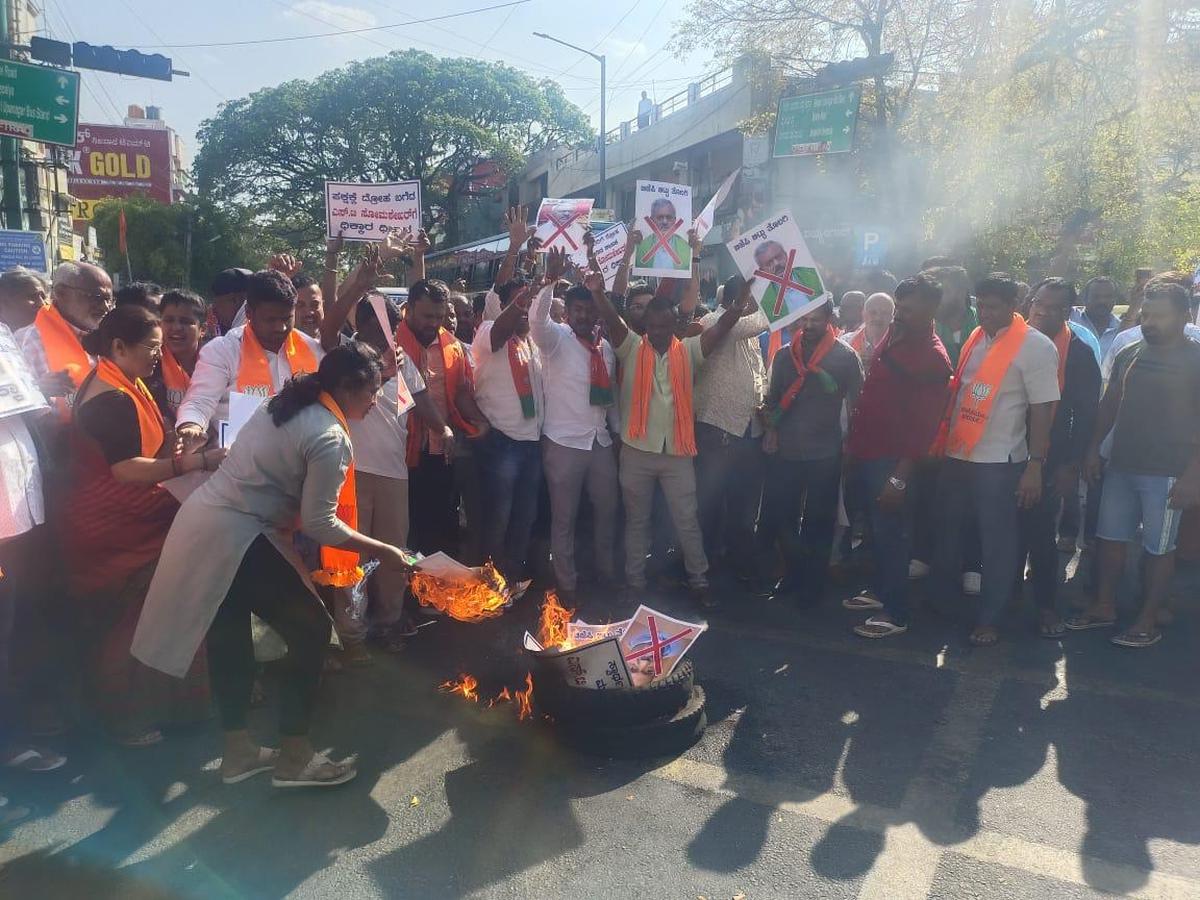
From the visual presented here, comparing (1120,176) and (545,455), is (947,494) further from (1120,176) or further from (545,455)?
(1120,176)

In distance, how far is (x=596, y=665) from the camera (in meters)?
4.00

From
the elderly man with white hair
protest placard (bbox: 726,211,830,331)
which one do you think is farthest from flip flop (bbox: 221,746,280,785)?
the elderly man with white hair

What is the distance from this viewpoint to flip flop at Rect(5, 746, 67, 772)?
3.73 metres

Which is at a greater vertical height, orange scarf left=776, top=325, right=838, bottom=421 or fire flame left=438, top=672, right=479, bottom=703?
orange scarf left=776, top=325, right=838, bottom=421

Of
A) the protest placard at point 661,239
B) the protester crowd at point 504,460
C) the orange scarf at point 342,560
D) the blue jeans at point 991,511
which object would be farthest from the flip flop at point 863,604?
the orange scarf at point 342,560

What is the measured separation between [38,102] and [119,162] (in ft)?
119

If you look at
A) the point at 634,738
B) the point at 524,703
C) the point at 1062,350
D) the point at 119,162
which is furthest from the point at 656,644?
the point at 119,162

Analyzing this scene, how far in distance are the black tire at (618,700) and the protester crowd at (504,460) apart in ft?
3.03

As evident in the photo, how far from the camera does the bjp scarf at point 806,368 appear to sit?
5727 mm

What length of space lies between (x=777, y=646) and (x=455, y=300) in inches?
138

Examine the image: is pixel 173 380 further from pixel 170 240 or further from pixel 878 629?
pixel 170 240

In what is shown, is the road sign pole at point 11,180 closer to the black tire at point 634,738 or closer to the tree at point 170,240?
the black tire at point 634,738

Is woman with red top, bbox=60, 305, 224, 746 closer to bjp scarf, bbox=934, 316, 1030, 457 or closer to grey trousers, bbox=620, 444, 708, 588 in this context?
grey trousers, bbox=620, 444, 708, 588

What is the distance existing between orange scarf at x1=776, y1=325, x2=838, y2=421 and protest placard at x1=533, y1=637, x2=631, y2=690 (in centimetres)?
246
